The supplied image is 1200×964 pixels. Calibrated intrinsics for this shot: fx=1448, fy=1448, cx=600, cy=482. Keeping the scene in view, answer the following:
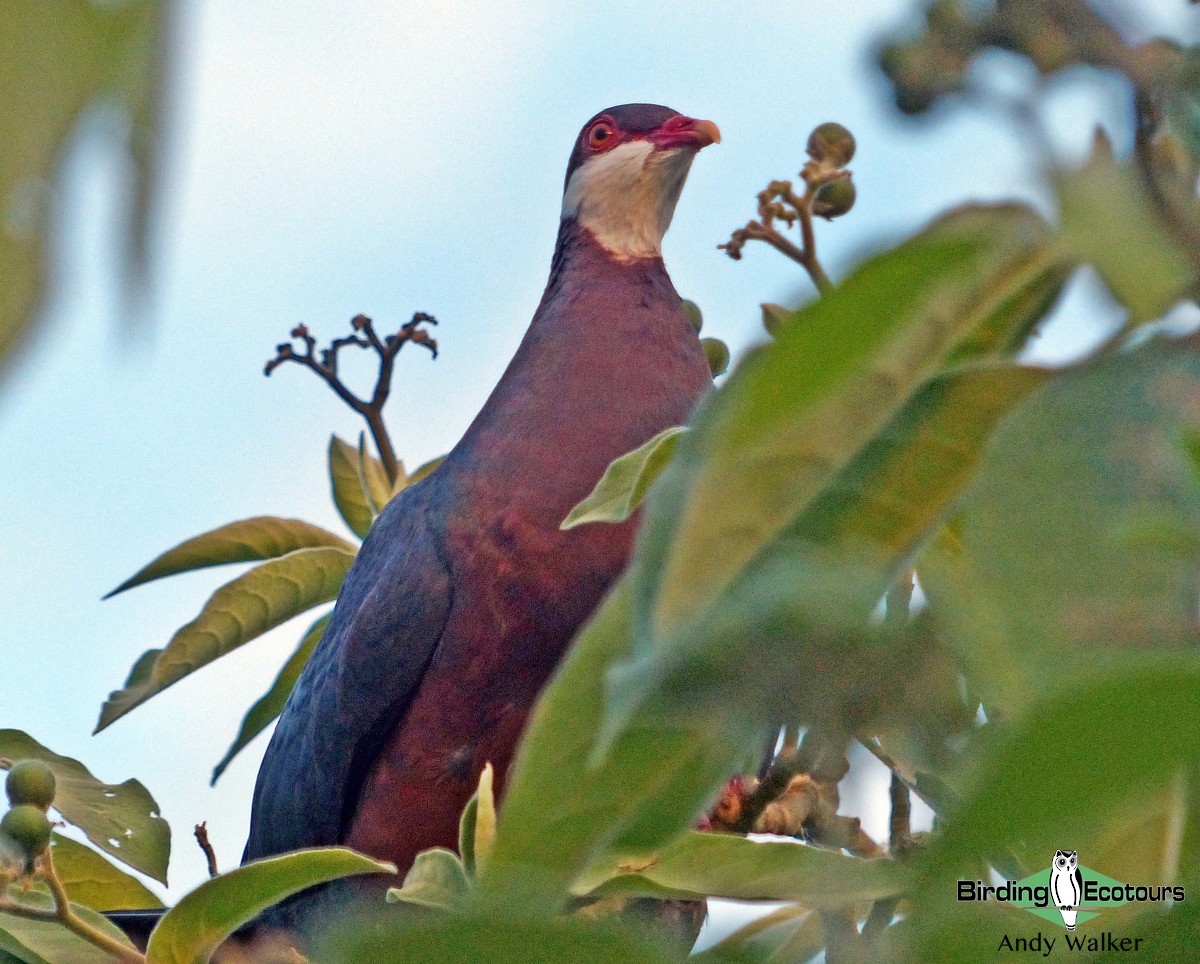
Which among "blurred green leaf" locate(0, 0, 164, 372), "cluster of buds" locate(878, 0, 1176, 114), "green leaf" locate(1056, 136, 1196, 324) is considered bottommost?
"green leaf" locate(1056, 136, 1196, 324)

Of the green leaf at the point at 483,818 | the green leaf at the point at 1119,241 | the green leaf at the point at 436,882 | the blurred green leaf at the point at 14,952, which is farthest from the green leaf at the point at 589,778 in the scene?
the blurred green leaf at the point at 14,952

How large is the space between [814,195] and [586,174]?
185 cm

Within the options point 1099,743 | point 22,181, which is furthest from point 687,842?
point 22,181

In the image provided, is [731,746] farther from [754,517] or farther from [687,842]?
[687,842]

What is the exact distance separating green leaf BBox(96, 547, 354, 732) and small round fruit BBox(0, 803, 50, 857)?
0.98m

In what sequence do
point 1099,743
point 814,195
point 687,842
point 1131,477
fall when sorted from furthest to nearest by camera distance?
point 814,195, point 687,842, point 1131,477, point 1099,743

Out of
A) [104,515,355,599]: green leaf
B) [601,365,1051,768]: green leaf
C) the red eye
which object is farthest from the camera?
the red eye

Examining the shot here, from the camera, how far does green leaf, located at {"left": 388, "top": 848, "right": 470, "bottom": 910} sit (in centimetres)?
122

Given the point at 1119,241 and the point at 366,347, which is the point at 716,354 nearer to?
the point at 366,347

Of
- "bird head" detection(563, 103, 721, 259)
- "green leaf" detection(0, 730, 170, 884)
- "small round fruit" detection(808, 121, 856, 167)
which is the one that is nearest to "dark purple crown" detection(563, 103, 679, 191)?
"bird head" detection(563, 103, 721, 259)

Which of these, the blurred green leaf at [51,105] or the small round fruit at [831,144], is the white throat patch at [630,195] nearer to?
the small round fruit at [831,144]

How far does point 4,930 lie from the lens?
5.39 feet

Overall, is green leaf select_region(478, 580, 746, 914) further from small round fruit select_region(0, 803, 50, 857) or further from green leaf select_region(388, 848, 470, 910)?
small round fruit select_region(0, 803, 50, 857)

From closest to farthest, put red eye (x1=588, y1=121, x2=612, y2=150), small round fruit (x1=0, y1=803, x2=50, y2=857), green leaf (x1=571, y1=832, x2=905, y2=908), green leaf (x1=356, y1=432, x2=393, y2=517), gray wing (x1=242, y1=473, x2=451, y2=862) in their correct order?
1. green leaf (x1=571, y1=832, x2=905, y2=908)
2. small round fruit (x1=0, y1=803, x2=50, y2=857)
3. gray wing (x1=242, y1=473, x2=451, y2=862)
4. green leaf (x1=356, y1=432, x2=393, y2=517)
5. red eye (x1=588, y1=121, x2=612, y2=150)
